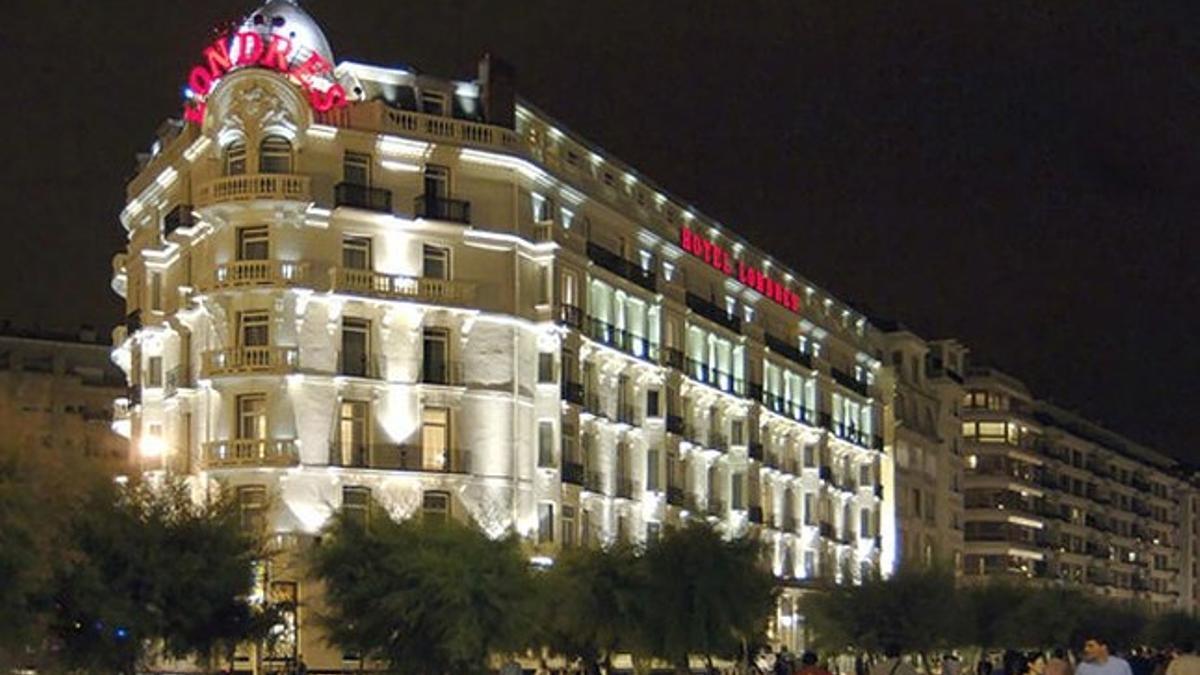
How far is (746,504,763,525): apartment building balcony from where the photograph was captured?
92.4 m

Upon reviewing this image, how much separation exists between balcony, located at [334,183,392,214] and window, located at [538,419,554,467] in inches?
420

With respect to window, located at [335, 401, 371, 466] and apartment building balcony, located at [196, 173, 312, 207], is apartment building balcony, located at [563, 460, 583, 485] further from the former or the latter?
apartment building balcony, located at [196, 173, 312, 207]

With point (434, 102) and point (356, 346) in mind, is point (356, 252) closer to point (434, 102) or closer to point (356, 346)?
point (356, 346)

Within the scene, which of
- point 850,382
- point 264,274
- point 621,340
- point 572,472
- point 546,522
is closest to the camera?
point 264,274

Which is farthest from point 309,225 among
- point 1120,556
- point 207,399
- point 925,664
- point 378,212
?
point 1120,556

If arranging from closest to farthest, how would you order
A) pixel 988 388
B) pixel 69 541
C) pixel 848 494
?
pixel 69 541
pixel 848 494
pixel 988 388

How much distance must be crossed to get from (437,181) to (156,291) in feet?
43.1

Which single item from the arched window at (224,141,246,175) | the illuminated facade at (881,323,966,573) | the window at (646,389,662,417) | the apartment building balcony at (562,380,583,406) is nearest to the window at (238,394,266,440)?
the arched window at (224,141,246,175)

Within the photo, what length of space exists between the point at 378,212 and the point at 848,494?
5082cm

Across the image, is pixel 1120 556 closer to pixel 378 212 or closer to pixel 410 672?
pixel 378 212

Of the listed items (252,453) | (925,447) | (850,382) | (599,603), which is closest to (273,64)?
(252,453)

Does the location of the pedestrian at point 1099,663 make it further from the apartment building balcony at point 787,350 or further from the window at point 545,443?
the apartment building balcony at point 787,350

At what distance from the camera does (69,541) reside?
43.4 m

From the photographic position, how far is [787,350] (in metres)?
100
